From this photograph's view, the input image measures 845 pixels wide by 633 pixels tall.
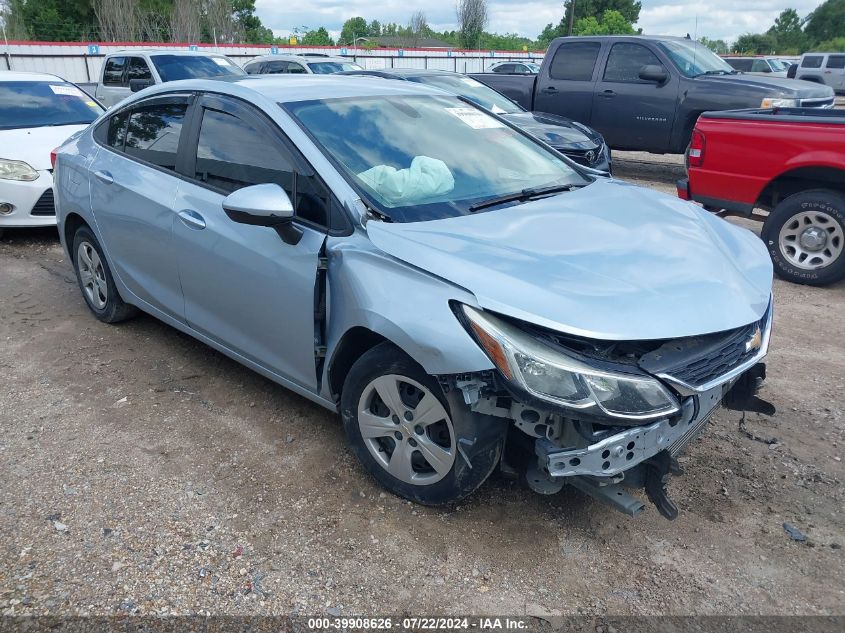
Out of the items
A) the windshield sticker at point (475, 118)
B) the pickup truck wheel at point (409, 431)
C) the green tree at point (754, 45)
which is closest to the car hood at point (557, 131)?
the windshield sticker at point (475, 118)

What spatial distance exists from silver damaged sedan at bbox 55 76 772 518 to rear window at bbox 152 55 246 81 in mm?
8085

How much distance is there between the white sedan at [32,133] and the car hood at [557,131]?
17.0ft

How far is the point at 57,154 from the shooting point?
5234 millimetres

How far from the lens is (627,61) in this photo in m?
11.1

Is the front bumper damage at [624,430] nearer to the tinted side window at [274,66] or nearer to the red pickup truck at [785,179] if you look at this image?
the red pickup truck at [785,179]

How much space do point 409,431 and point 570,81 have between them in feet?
32.9

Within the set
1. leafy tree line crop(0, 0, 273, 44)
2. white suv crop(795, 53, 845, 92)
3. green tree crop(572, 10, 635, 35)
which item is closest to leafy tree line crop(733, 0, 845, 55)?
green tree crop(572, 10, 635, 35)

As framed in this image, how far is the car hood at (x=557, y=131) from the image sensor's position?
28.6 feet

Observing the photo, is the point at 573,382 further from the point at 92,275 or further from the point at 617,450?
the point at 92,275

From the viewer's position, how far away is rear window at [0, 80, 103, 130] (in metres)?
7.86

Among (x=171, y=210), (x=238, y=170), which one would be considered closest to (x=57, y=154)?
(x=171, y=210)

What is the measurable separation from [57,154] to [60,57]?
21109 millimetres

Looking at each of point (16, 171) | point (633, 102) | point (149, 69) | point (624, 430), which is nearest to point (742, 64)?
point (633, 102)

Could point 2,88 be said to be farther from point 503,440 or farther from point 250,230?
point 503,440
